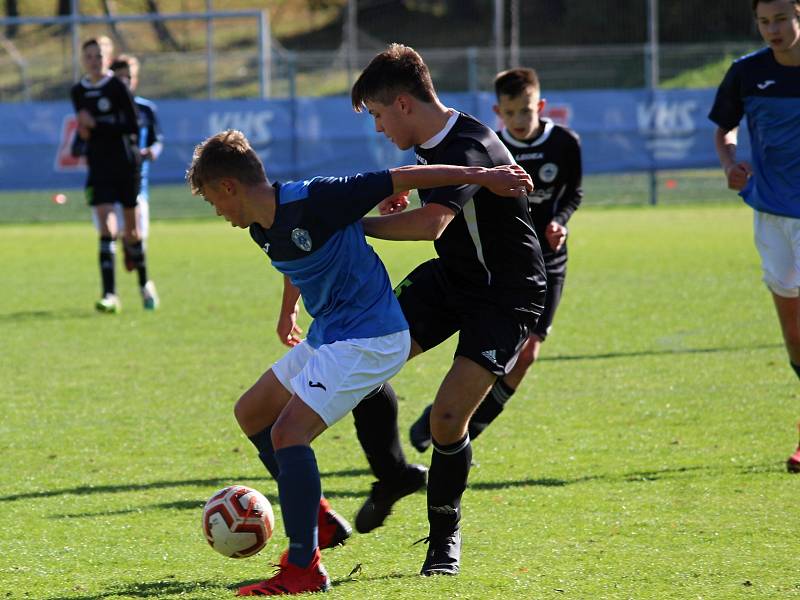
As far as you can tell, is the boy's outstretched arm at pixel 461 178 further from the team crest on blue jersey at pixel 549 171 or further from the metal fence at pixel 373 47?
the metal fence at pixel 373 47

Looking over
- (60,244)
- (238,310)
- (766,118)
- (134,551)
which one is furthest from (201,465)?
(60,244)

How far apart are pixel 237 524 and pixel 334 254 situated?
1.02 m

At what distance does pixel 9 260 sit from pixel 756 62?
11776mm

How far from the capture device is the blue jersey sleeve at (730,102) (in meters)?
5.80

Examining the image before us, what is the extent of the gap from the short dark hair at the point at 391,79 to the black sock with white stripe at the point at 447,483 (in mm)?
1270

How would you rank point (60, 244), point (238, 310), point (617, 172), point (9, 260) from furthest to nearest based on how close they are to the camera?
point (617, 172) → point (60, 244) → point (9, 260) → point (238, 310)

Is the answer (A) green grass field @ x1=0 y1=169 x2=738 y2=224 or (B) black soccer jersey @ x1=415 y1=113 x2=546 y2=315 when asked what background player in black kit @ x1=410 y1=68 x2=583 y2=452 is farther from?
(A) green grass field @ x1=0 y1=169 x2=738 y2=224

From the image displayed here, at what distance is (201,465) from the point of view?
5770 mm

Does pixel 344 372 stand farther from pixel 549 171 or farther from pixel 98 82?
pixel 98 82

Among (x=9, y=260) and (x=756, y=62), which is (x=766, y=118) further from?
(x=9, y=260)

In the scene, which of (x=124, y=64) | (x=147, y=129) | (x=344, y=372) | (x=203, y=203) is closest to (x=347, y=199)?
(x=344, y=372)

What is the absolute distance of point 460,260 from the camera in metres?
4.45

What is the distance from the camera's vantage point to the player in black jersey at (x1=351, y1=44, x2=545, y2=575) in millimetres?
4195

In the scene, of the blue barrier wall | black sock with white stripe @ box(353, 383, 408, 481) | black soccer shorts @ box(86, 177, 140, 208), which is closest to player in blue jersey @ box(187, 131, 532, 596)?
black sock with white stripe @ box(353, 383, 408, 481)
